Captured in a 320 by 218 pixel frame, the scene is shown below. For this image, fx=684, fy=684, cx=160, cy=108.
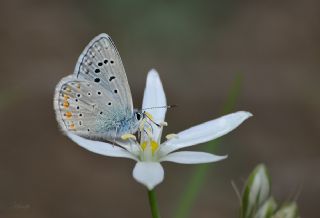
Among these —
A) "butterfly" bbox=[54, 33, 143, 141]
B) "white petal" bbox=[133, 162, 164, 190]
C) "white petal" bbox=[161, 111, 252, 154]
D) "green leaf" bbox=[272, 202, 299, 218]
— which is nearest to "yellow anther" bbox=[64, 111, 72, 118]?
"butterfly" bbox=[54, 33, 143, 141]

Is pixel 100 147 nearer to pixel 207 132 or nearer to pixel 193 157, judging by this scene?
pixel 193 157

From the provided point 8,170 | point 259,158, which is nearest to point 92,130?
point 8,170

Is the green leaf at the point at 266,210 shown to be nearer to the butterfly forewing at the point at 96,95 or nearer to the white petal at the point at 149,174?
the white petal at the point at 149,174

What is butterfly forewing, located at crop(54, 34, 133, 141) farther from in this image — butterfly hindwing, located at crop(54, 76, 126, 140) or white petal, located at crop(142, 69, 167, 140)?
white petal, located at crop(142, 69, 167, 140)

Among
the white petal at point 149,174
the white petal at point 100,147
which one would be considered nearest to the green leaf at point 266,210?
A: the white petal at point 149,174

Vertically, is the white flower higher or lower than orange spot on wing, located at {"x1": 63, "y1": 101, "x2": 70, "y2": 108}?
lower

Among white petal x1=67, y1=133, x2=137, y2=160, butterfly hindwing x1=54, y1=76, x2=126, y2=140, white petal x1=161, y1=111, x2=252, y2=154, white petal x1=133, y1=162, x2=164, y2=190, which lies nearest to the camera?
white petal x1=133, y1=162, x2=164, y2=190
